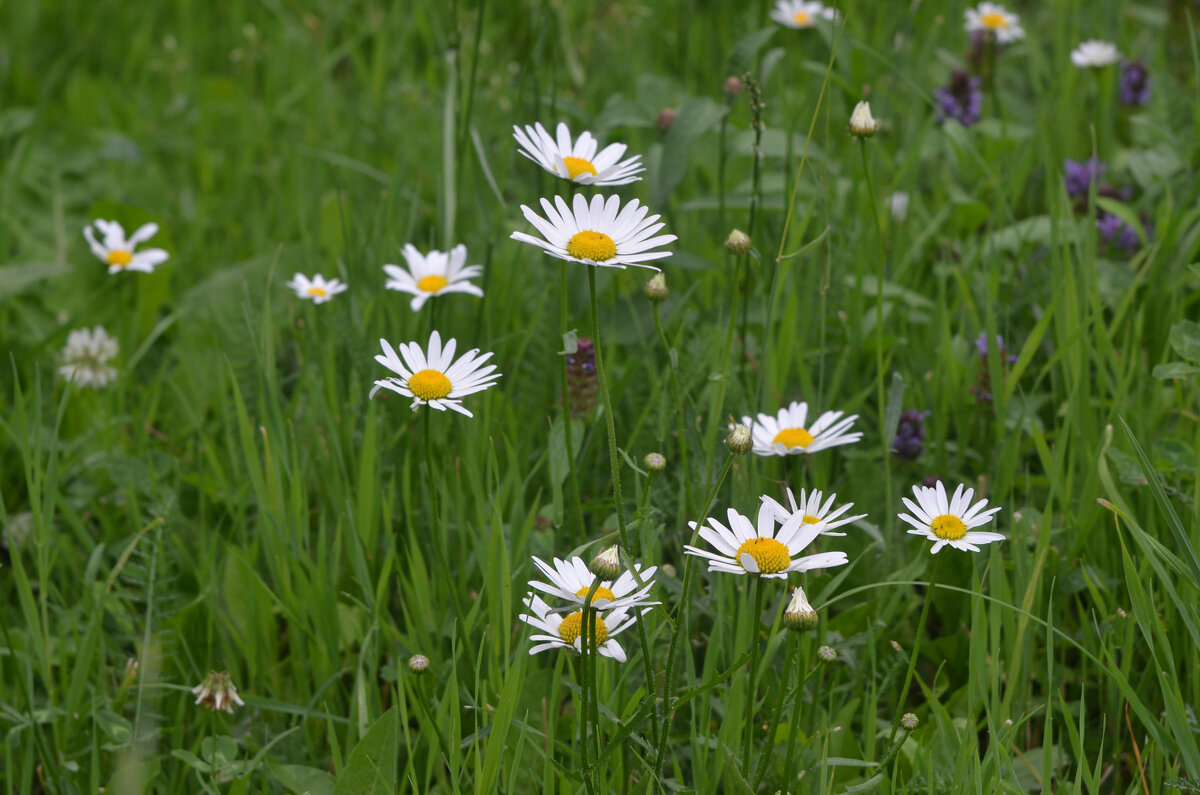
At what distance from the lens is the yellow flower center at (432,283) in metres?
1.75

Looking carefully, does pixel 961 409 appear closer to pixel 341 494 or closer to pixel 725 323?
pixel 725 323

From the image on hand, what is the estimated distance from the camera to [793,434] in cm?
144

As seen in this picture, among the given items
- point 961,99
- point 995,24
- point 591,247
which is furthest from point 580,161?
point 995,24

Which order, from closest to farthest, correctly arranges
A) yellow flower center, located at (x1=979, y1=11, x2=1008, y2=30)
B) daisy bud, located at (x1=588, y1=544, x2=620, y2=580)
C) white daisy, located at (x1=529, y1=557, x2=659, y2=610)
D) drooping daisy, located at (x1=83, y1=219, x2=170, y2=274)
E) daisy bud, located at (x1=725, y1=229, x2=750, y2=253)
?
daisy bud, located at (x1=588, y1=544, x2=620, y2=580)
white daisy, located at (x1=529, y1=557, x2=659, y2=610)
daisy bud, located at (x1=725, y1=229, x2=750, y2=253)
drooping daisy, located at (x1=83, y1=219, x2=170, y2=274)
yellow flower center, located at (x1=979, y1=11, x2=1008, y2=30)

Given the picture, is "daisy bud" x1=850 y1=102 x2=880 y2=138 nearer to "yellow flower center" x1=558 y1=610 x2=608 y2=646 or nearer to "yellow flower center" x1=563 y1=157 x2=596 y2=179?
"yellow flower center" x1=563 y1=157 x2=596 y2=179

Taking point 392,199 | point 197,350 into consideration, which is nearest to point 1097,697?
point 392,199

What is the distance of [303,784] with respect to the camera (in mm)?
1300

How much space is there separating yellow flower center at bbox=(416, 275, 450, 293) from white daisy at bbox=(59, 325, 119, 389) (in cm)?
74

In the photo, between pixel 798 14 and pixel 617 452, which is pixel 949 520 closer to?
pixel 617 452

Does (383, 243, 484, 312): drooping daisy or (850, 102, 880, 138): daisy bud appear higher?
(850, 102, 880, 138): daisy bud

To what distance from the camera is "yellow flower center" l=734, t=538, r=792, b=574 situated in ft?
3.35

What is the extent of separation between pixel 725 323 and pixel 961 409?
0.45 metres

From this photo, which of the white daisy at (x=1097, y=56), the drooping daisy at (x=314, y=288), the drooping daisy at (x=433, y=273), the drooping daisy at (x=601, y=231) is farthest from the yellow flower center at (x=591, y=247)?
the white daisy at (x=1097, y=56)

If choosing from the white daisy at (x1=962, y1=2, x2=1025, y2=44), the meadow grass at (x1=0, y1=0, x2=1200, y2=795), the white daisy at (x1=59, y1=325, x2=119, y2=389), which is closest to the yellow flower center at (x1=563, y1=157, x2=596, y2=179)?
the meadow grass at (x1=0, y1=0, x2=1200, y2=795)
